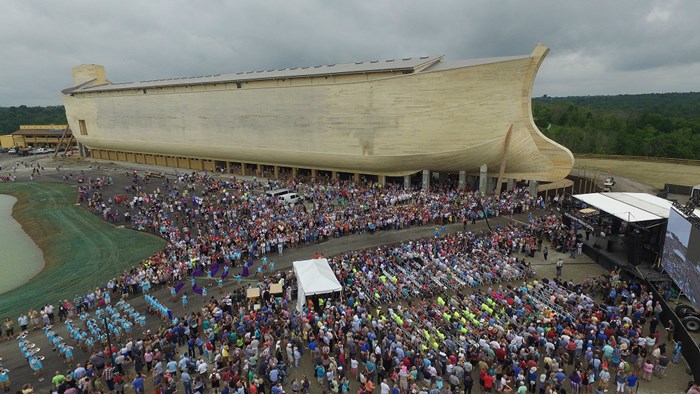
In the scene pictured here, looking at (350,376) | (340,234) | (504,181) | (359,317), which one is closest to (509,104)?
(504,181)

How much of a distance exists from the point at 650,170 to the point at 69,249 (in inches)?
2327

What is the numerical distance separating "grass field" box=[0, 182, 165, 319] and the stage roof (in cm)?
2526

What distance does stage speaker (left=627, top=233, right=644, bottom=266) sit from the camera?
17.8 metres

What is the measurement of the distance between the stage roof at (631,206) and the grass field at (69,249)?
82.9 ft

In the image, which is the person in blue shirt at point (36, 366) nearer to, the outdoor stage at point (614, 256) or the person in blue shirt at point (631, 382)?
the person in blue shirt at point (631, 382)

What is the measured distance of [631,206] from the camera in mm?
19281

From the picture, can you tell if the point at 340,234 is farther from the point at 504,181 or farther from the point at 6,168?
the point at 6,168

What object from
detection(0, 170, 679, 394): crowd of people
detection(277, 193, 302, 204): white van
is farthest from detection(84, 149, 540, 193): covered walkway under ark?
detection(0, 170, 679, 394): crowd of people

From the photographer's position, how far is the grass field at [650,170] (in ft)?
137

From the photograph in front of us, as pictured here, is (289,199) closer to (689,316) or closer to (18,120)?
(689,316)

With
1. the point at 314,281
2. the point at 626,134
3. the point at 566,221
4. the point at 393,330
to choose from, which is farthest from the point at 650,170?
the point at 314,281

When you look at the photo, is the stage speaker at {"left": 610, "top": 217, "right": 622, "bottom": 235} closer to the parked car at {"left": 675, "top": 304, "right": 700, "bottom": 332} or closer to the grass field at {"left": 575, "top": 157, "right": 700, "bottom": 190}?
the parked car at {"left": 675, "top": 304, "right": 700, "bottom": 332}

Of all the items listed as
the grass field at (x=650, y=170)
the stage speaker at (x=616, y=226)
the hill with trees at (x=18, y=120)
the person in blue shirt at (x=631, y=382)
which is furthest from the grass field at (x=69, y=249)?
the hill with trees at (x=18, y=120)

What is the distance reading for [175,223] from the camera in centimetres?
2986
